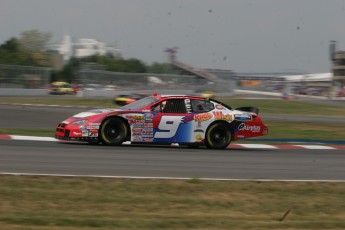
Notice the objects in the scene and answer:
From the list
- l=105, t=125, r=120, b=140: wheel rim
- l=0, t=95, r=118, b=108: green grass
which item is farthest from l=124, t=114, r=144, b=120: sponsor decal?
l=0, t=95, r=118, b=108: green grass

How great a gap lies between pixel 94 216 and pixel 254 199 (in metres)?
2.42

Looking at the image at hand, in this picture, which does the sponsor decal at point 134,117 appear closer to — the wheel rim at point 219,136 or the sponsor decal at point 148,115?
the sponsor decal at point 148,115

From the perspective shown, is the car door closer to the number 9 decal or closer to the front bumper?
the number 9 decal

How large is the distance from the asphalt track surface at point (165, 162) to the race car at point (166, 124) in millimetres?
307

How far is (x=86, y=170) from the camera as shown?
375 inches

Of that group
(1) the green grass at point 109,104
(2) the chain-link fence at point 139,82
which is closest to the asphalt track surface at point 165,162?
(1) the green grass at point 109,104

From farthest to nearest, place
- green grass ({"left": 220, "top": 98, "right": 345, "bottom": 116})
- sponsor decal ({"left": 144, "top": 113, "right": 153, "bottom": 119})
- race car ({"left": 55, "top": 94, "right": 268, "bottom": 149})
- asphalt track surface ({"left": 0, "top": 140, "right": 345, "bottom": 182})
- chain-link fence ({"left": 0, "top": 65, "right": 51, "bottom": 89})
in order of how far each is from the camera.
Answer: chain-link fence ({"left": 0, "top": 65, "right": 51, "bottom": 89}) → green grass ({"left": 220, "top": 98, "right": 345, "bottom": 116}) → sponsor decal ({"left": 144, "top": 113, "right": 153, "bottom": 119}) → race car ({"left": 55, "top": 94, "right": 268, "bottom": 149}) → asphalt track surface ({"left": 0, "top": 140, "right": 345, "bottom": 182})

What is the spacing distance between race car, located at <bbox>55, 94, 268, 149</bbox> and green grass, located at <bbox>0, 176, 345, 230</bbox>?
465 centimetres

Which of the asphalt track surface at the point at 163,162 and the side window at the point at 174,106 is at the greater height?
the side window at the point at 174,106

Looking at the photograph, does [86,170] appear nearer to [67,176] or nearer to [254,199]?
[67,176]

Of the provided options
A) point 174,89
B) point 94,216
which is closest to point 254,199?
point 94,216

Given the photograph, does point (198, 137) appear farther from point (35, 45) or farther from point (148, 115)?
point (35, 45)

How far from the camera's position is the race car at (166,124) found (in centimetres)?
1318

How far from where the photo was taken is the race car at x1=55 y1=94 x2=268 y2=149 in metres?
13.2
